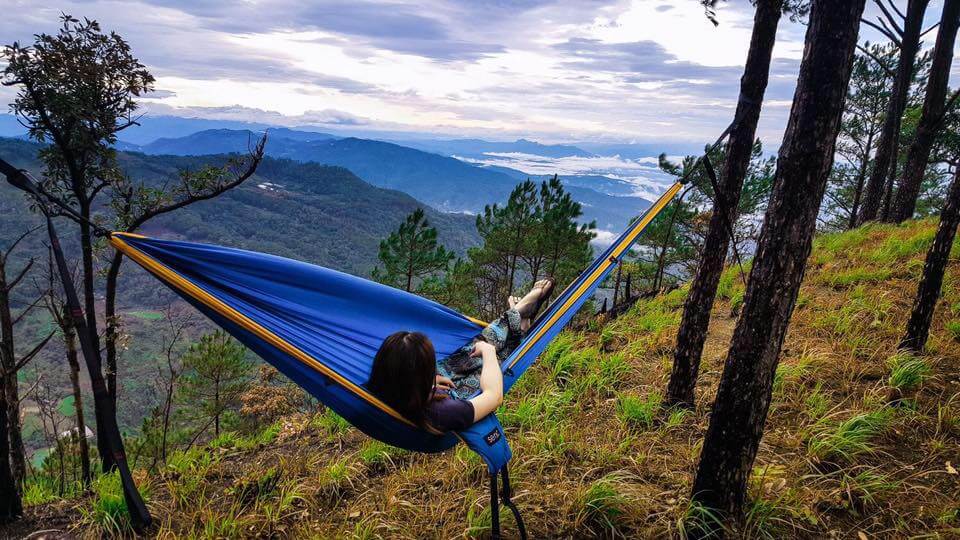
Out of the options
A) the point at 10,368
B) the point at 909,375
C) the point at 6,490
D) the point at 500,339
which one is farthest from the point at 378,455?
the point at 10,368

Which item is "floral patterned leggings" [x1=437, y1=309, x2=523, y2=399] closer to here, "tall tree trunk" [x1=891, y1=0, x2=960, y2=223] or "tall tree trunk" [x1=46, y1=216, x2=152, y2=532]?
"tall tree trunk" [x1=46, y1=216, x2=152, y2=532]

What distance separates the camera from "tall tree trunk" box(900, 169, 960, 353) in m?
2.30

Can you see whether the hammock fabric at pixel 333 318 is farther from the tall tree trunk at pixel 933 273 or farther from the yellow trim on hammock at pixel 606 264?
the tall tree trunk at pixel 933 273

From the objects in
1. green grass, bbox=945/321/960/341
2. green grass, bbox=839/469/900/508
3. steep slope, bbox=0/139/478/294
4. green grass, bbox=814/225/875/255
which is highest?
green grass, bbox=814/225/875/255

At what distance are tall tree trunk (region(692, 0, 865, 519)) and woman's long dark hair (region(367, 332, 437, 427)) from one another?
0.99 metres

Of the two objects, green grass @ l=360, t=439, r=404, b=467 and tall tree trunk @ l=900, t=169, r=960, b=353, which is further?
green grass @ l=360, t=439, r=404, b=467

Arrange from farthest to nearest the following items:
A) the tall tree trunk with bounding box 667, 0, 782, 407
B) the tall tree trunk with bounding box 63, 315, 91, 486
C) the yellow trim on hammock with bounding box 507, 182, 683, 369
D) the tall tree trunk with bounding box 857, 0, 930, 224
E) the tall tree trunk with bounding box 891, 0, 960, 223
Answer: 1. the tall tree trunk with bounding box 857, 0, 930, 224
2. the tall tree trunk with bounding box 891, 0, 960, 223
3. the tall tree trunk with bounding box 63, 315, 91, 486
4. the tall tree trunk with bounding box 667, 0, 782, 407
5. the yellow trim on hammock with bounding box 507, 182, 683, 369

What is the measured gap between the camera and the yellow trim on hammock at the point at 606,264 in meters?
2.07

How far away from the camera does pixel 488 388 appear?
1.74m

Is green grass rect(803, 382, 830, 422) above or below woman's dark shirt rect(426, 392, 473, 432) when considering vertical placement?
below

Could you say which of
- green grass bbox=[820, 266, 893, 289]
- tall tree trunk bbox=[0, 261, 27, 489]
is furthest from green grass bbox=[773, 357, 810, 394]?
tall tree trunk bbox=[0, 261, 27, 489]

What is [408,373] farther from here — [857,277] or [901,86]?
[901,86]

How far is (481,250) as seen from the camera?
13109mm

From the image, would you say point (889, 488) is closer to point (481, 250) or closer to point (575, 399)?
point (575, 399)
